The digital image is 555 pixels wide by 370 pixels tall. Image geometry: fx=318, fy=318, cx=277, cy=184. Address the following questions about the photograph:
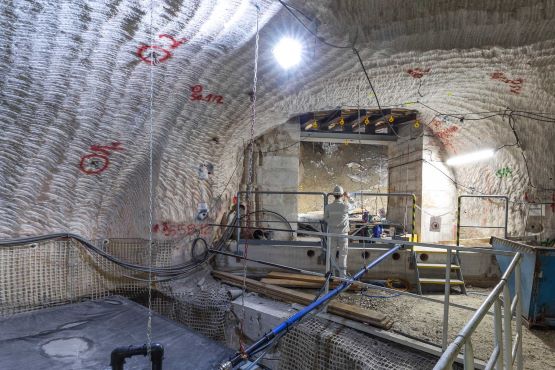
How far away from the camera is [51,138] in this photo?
405cm

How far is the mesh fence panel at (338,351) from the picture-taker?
2914 millimetres

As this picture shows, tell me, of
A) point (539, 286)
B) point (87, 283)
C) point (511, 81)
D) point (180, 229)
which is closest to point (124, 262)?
point (87, 283)

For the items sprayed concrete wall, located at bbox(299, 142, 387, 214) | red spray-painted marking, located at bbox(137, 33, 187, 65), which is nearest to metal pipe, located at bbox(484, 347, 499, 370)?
red spray-painted marking, located at bbox(137, 33, 187, 65)

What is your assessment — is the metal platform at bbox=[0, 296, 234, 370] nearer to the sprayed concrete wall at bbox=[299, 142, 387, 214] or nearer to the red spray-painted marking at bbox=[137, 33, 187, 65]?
the red spray-painted marking at bbox=[137, 33, 187, 65]

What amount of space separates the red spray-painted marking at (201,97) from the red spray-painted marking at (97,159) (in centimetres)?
131

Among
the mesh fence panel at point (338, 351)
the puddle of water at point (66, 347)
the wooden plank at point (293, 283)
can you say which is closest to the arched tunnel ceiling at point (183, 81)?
the puddle of water at point (66, 347)

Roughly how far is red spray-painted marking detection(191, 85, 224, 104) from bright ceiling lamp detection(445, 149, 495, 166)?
5688 millimetres

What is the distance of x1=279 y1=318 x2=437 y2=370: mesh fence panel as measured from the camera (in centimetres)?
291

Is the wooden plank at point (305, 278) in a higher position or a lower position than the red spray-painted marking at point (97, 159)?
lower

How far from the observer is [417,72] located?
5074mm

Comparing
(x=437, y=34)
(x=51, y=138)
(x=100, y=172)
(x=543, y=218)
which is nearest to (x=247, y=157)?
(x=100, y=172)

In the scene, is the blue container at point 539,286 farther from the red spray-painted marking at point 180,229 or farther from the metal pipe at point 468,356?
the red spray-painted marking at point 180,229

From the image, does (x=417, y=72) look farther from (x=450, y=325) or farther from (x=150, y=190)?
(x=150, y=190)

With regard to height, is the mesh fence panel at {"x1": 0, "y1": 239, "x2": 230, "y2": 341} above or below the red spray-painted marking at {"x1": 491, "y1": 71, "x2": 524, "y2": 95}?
below
